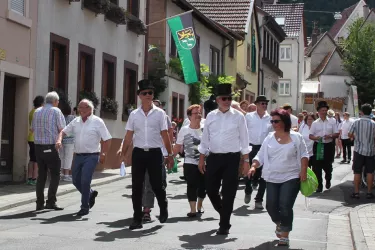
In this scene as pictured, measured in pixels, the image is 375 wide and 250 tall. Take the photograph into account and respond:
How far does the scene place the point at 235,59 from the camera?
4047cm

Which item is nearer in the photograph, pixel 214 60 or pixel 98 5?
pixel 98 5

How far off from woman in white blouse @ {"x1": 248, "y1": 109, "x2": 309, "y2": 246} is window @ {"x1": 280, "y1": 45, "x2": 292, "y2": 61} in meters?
56.2

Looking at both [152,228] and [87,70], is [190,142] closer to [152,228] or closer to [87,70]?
[152,228]

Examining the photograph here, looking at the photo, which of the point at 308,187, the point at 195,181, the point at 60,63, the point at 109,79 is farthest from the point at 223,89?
the point at 109,79

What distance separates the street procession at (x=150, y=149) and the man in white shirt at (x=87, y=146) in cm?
2

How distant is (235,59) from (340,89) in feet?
128

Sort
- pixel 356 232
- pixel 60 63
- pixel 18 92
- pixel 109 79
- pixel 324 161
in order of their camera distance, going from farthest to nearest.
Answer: pixel 109 79 → pixel 60 63 → pixel 18 92 → pixel 324 161 → pixel 356 232

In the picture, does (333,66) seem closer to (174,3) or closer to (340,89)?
(340,89)

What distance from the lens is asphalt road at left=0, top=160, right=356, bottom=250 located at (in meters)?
9.02

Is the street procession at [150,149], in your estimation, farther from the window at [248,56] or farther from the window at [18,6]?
the window at [248,56]

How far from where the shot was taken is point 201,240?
946 centimetres

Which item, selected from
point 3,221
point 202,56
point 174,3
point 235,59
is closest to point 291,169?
point 3,221

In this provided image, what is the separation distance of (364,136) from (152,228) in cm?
628

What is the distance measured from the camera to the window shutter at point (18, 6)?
1703 cm
